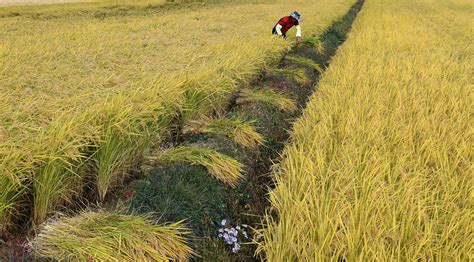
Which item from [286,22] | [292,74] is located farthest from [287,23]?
[292,74]

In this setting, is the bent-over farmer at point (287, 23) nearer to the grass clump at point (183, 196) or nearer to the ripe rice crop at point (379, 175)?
the ripe rice crop at point (379, 175)

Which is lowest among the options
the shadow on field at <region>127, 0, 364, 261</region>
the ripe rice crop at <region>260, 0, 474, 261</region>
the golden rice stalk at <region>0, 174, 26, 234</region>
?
the shadow on field at <region>127, 0, 364, 261</region>

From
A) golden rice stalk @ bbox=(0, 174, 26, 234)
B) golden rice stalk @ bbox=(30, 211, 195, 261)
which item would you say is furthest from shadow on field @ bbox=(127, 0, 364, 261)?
golden rice stalk @ bbox=(0, 174, 26, 234)

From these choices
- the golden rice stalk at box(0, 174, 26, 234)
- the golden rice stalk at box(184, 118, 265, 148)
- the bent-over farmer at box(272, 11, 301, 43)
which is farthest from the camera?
the bent-over farmer at box(272, 11, 301, 43)

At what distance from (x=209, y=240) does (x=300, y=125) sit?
1.45 metres

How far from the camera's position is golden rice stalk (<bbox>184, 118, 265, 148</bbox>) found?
2.84 meters

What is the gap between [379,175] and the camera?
201 centimetres

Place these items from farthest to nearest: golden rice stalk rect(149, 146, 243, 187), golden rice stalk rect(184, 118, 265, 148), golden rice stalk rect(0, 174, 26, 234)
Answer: golden rice stalk rect(184, 118, 265, 148) → golden rice stalk rect(149, 146, 243, 187) → golden rice stalk rect(0, 174, 26, 234)

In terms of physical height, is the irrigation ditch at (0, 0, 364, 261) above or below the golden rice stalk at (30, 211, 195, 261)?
below

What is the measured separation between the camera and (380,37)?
7465 mm

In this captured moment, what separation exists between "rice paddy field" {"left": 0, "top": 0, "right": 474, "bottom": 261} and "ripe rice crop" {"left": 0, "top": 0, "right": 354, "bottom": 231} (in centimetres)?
1

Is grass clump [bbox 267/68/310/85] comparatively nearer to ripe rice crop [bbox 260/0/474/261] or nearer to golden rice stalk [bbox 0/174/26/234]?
ripe rice crop [bbox 260/0/474/261]

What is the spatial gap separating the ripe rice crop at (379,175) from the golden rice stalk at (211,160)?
30cm

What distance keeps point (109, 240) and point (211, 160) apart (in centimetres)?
97
